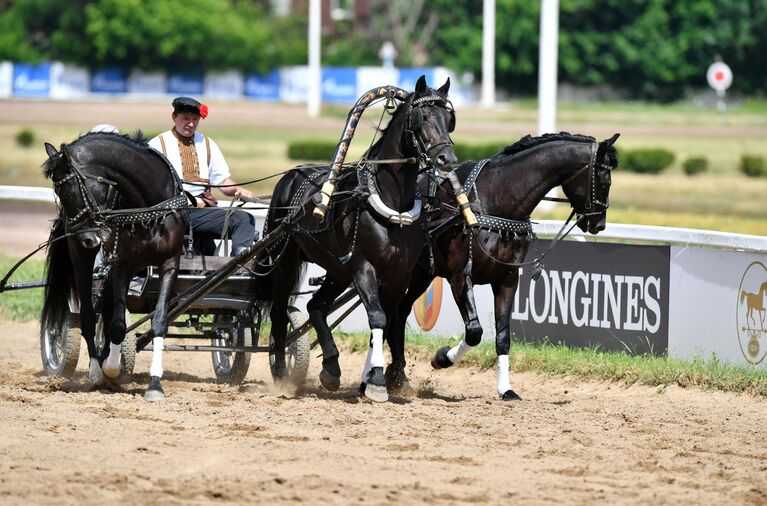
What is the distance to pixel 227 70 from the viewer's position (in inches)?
2625

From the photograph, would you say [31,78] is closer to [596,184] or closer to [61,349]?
[61,349]

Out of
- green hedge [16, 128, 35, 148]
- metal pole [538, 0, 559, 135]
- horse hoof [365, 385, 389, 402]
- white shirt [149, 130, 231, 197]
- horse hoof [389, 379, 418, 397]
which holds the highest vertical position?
metal pole [538, 0, 559, 135]

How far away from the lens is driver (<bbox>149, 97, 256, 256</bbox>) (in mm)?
10141

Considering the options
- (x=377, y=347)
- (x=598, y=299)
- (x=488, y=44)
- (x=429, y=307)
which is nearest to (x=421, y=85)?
(x=377, y=347)

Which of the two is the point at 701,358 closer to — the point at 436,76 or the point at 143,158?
the point at 143,158

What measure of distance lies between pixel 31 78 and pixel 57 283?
58.5m

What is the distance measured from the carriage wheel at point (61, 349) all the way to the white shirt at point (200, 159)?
153 cm

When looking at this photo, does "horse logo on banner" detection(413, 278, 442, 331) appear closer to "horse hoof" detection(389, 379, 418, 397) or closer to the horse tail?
"horse hoof" detection(389, 379, 418, 397)

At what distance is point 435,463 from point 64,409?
2.91 meters

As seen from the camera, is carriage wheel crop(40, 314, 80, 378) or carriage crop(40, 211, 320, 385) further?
carriage wheel crop(40, 314, 80, 378)

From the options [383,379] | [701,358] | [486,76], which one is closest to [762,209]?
[701,358]

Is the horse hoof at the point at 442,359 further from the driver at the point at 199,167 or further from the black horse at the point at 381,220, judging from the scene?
the driver at the point at 199,167

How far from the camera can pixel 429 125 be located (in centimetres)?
862

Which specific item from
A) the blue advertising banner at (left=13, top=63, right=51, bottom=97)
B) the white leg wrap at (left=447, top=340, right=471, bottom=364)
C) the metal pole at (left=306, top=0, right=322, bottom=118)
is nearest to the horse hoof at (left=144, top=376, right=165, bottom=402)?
the white leg wrap at (left=447, top=340, right=471, bottom=364)
